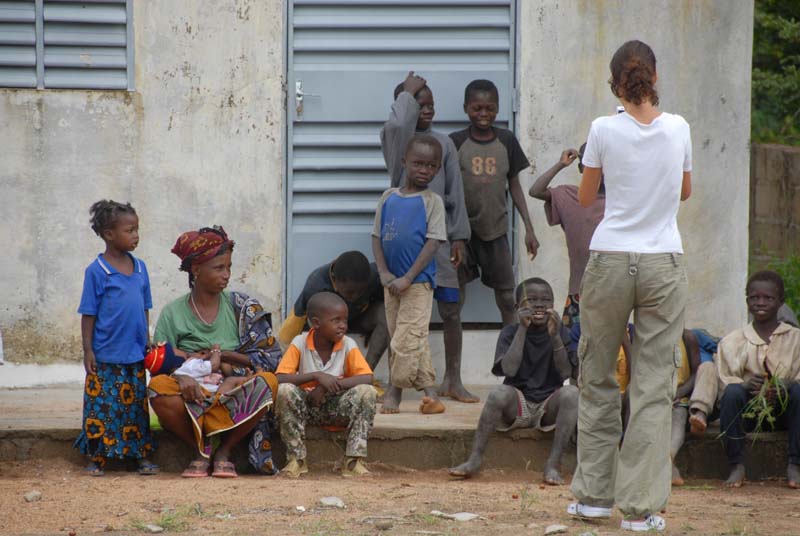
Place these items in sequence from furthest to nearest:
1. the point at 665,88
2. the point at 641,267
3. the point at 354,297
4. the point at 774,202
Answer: the point at 774,202, the point at 665,88, the point at 354,297, the point at 641,267

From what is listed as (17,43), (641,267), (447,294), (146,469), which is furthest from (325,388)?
(17,43)

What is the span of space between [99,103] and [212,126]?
700 mm

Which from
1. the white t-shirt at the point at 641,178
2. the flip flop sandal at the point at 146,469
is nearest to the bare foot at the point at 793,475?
the white t-shirt at the point at 641,178

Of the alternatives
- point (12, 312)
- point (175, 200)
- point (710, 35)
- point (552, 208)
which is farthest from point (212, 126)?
point (710, 35)

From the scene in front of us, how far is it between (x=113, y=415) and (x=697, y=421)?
9.63ft

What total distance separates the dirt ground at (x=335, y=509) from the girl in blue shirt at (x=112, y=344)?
19 centimetres

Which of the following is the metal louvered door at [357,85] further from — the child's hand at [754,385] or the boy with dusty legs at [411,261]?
the child's hand at [754,385]

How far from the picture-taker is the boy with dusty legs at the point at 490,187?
24.8 ft

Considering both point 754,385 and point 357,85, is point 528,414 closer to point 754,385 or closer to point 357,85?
point 754,385

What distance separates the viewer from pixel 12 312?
7.66 meters

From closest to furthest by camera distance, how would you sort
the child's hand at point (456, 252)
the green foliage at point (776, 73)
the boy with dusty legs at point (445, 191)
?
1. the boy with dusty legs at point (445, 191)
2. the child's hand at point (456, 252)
3. the green foliage at point (776, 73)

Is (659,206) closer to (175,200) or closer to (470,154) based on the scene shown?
(470,154)

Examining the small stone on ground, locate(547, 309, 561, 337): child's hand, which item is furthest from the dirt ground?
locate(547, 309, 561, 337): child's hand

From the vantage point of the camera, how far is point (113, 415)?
6203mm
